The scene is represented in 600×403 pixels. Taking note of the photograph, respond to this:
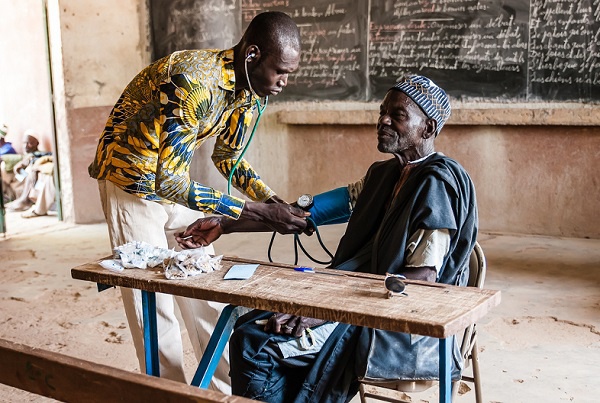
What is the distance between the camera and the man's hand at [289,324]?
7.72 ft

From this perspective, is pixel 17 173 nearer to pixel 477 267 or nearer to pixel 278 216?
pixel 278 216

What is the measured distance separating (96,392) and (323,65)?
609 centimetres

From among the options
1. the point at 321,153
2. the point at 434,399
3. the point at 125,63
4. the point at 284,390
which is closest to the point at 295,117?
the point at 321,153

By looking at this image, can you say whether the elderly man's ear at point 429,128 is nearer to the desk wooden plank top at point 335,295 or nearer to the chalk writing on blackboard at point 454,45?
the desk wooden plank top at point 335,295

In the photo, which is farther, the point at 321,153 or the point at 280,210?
the point at 321,153

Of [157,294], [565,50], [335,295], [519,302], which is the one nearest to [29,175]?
[565,50]

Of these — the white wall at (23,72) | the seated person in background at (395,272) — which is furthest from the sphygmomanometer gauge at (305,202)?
the white wall at (23,72)

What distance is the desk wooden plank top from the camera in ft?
6.05

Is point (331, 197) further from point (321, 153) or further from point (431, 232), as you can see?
point (321, 153)

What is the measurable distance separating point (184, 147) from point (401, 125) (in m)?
0.77

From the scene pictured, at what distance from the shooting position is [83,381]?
5.53ft

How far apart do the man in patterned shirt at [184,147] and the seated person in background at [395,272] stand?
0.44 meters

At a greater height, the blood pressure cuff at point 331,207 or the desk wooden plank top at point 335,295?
the blood pressure cuff at point 331,207

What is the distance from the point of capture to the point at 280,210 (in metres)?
2.76
